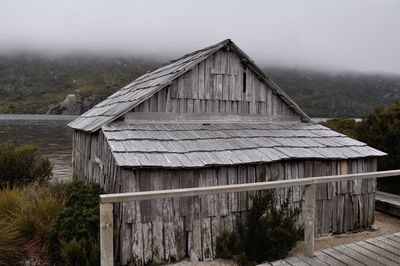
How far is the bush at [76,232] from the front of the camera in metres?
6.79

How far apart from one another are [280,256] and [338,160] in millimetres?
3718

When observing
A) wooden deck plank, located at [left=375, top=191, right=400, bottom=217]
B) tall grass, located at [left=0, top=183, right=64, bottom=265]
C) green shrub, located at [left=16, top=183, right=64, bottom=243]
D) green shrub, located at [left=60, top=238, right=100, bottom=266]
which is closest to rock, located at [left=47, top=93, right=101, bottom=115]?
tall grass, located at [left=0, top=183, right=64, bottom=265]

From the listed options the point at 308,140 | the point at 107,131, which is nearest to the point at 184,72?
the point at 107,131

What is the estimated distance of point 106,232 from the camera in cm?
396

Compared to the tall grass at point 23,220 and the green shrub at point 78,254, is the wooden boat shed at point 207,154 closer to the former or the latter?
the green shrub at point 78,254

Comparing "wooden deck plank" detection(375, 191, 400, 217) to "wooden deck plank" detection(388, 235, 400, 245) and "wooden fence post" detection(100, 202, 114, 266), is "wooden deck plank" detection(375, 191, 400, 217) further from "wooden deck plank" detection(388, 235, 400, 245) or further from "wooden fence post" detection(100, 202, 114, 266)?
"wooden fence post" detection(100, 202, 114, 266)

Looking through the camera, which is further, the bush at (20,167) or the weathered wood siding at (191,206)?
the bush at (20,167)

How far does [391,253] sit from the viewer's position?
528cm

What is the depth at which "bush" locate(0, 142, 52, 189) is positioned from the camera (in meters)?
13.7

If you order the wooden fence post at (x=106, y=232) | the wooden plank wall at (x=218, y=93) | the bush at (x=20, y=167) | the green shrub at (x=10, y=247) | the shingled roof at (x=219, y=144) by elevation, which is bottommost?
the green shrub at (x=10, y=247)

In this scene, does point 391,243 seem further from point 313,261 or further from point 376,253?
point 313,261

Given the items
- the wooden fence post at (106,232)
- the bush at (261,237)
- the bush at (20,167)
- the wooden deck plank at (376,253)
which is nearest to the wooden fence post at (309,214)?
the wooden deck plank at (376,253)

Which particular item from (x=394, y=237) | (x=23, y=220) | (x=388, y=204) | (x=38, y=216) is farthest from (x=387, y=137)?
(x=23, y=220)

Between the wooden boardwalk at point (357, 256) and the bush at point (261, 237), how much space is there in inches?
82.5
